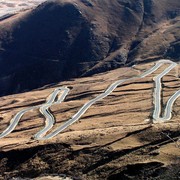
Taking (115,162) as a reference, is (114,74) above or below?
below

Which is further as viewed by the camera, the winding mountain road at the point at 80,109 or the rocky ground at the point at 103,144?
the winding mountain road at the point at 80,109

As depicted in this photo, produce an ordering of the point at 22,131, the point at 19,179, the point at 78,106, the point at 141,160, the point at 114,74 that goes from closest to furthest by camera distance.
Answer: the point at 141,160
the point at 19,179
the point at 22,131
the point at 78,106
the point at 114,74

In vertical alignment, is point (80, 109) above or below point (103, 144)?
below

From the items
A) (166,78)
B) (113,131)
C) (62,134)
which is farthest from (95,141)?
(166,78)

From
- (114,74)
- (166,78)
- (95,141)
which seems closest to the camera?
(95,141)

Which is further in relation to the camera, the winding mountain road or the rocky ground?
the winding mountain road

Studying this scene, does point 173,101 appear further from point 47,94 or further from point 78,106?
point 47,94

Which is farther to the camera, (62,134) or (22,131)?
(22,131)

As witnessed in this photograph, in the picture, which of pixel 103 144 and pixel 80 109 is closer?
pixel 103 144
